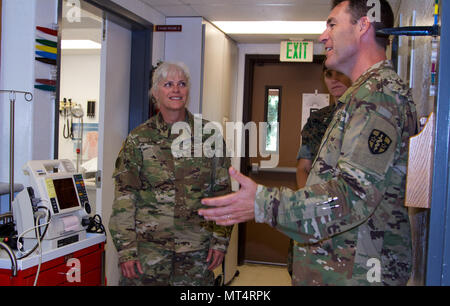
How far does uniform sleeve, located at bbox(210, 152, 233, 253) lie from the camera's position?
6.97ft

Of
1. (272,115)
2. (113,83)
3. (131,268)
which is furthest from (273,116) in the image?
(131,268)

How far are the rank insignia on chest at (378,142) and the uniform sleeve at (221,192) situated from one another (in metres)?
1.21

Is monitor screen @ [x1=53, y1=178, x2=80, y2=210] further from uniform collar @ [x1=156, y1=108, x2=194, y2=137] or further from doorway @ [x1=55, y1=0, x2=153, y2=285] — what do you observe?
doorway @ [x1=55, y1=0, x2=153, y2=285]

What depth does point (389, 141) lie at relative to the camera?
1058 millimetres

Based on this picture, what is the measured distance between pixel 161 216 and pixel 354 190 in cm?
127

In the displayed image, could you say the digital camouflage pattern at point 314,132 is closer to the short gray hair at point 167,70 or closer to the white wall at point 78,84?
the short gray hair at point 167,70

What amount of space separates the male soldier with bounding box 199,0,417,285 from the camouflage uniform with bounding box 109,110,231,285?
2.88 feet

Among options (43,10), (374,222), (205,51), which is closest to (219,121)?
(205,51)

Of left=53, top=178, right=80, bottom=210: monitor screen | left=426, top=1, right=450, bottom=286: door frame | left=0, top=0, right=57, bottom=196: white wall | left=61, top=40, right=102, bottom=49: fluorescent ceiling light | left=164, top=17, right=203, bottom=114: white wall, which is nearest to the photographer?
left=426, top=1, right=450, bottom=286: door frame

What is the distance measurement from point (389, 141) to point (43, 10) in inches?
76.0

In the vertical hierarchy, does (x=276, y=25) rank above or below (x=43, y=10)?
above

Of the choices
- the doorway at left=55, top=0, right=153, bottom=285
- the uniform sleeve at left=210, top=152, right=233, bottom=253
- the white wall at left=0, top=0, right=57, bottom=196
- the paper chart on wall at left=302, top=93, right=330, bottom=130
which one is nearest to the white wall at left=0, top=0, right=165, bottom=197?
the white wall at left=0, top=0, right=57, bottom=196

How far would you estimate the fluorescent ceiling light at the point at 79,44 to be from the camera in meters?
4.71

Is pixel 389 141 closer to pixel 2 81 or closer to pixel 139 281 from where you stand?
pixel 139 281
